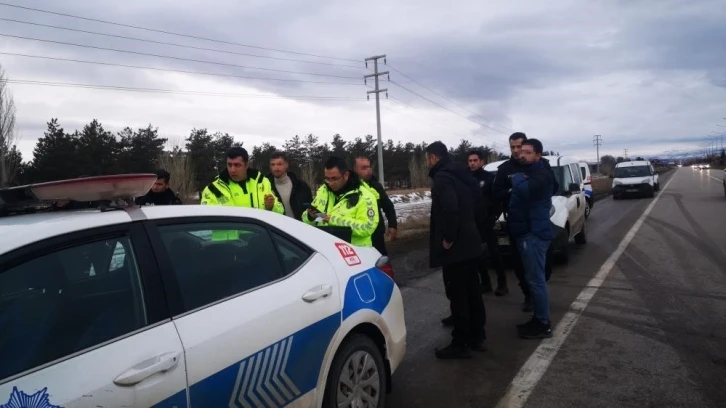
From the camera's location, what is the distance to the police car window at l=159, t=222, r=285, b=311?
2277mm

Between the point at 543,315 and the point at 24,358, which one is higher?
the point at 24,358

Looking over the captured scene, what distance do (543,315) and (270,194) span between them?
2853 mm

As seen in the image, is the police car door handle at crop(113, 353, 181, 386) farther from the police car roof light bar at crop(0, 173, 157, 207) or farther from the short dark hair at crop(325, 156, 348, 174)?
the short dark hair at crop(325, 156, 348, 174)

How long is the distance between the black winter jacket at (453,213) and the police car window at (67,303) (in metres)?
2.70

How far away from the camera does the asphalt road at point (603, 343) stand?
3.58 metres

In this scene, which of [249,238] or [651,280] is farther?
[651,280]

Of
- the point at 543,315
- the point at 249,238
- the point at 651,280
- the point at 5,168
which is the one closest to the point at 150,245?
the point at 249,238

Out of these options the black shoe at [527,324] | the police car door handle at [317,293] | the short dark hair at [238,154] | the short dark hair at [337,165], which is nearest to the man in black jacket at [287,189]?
the short dark hair at [238,154]

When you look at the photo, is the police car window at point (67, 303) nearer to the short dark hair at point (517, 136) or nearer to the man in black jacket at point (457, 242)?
the man in black jacket at point (457, 242)

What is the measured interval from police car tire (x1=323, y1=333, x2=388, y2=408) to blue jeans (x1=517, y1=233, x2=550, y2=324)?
2.13m

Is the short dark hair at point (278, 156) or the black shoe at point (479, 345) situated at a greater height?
the short dark hair at point (278, 156)

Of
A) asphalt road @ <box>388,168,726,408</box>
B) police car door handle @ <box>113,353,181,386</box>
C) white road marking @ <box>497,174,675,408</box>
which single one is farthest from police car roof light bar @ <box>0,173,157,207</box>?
white road marking @ <box>497,174,675,408</box>

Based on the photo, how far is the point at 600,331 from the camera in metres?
4.89

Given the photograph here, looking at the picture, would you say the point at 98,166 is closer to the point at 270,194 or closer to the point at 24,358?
the point at 270,194
